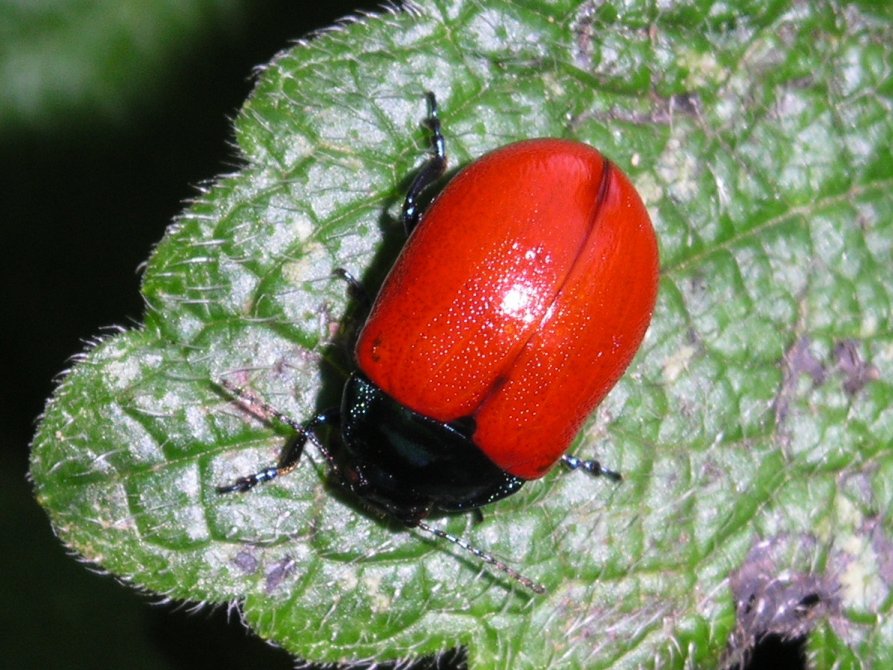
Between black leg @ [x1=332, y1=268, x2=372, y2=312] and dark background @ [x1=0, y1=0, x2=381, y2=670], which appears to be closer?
black leg @ [x1=332, y1=268, x2=372, y2=312]

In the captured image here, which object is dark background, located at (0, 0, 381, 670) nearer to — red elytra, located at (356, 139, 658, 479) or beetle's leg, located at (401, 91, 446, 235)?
beetle's leg, located at (401, 91, 446, 235)

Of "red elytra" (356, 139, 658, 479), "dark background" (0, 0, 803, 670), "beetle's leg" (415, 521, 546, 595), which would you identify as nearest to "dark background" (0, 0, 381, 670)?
"dark background" (0, 0, 803, 670)

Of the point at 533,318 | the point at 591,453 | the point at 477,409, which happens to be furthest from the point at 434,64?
the point at 591,453

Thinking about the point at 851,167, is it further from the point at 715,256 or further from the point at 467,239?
the point at 467,239

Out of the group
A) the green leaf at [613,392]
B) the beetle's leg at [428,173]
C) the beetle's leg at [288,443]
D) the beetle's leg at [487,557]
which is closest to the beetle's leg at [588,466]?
the green leaf at [613,392]

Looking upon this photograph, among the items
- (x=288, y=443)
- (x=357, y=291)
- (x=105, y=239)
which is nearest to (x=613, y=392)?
(x=357, y=291)

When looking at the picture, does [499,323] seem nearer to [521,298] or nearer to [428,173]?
[521,298]
